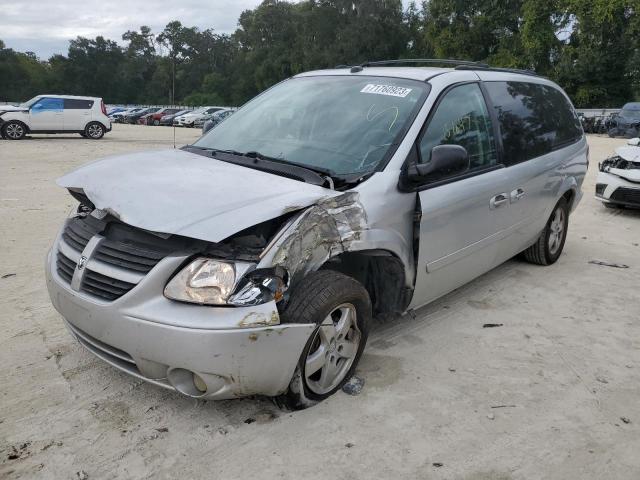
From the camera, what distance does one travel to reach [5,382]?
2980 millimetres

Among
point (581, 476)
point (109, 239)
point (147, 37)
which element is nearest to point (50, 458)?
point (109, 239)

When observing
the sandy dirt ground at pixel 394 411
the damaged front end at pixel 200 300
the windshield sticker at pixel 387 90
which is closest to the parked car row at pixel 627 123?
the sandy dirt ground at pixel 394 411

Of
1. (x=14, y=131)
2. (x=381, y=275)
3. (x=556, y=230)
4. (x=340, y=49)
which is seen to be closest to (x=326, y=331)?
(x=381, y=275)

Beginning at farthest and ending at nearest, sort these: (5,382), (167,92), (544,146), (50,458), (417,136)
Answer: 1. (167,92)
2. (544,146)
3. (417,136)
4. (5,382)
5. (50,458)

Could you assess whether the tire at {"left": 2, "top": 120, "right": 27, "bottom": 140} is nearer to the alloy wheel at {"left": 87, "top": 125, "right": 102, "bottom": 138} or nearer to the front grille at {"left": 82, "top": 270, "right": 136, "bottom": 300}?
the alloy wheel at {"left": 87, "top": 125, "right": 102, "bottom": 138}

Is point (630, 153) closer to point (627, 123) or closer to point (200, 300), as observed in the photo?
point (200, 300)

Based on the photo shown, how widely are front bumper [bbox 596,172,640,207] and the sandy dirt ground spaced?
4.05 meters

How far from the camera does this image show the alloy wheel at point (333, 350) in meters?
2.76

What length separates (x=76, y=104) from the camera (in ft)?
68.8

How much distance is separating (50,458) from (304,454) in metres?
1.11

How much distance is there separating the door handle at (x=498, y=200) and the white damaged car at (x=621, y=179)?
4674 millimetres

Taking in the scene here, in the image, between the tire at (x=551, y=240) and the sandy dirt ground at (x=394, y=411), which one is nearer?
the sandy dirt ground at (x=394, y=411)

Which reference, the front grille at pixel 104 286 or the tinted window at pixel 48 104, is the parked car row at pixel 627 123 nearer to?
the tinted window at pixel 48 104

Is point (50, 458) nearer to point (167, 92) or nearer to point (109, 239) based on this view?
point (109, 239)
